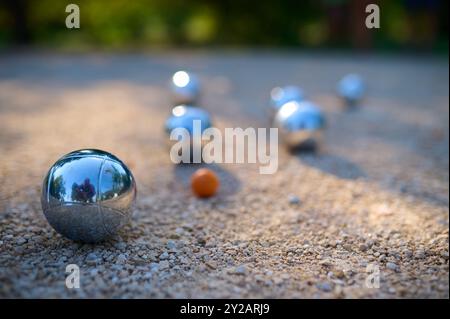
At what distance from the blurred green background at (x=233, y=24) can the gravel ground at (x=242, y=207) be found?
31.7ft

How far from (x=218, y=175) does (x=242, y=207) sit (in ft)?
3.21

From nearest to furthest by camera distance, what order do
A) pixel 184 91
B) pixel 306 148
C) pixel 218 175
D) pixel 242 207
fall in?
pixel 242 207, pixel 218 175, pixel 306 148, pixel 184 91

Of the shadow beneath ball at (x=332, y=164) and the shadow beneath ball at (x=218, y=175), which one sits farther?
the shadow beneath ball at (x=332, y=164)

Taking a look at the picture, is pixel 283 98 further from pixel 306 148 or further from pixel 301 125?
pixel 301 125

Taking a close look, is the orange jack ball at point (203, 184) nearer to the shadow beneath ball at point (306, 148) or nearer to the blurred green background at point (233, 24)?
the shadow beneath ball at point (306, 148)

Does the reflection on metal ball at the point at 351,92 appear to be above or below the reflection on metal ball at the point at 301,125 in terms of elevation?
above

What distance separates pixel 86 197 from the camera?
138 inches

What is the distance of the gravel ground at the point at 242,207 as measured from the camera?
3.30 metres

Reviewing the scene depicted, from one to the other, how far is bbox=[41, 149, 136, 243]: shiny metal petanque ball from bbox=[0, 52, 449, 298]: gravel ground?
8.2 inches

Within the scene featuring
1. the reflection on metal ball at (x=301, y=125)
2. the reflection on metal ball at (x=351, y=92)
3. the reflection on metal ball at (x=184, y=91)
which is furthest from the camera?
the reflection on metal ball at (x=351, y=92)

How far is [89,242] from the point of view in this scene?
146 inches

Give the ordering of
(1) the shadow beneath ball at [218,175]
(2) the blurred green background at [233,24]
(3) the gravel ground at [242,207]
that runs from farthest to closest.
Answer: (2) the blurred green background at [233,24] < (1) the shadow beneath ball at [218,175] < (3) the gravel ground at [242,207]

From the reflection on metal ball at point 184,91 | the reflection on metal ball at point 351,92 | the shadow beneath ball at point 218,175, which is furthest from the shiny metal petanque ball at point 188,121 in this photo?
the reflection on metal ball at point 351,92

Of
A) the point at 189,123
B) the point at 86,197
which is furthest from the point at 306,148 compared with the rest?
the point at 86,197
